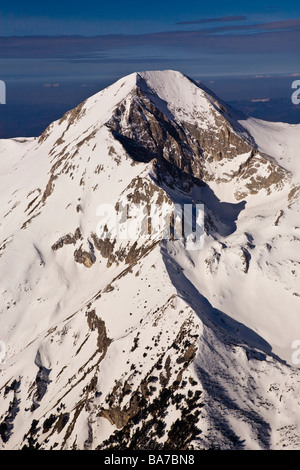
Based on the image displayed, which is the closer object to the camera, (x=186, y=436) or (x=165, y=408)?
(x=186, y=436)

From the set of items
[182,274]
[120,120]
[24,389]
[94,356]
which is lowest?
[24,389]

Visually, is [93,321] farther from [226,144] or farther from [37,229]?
[226,144]

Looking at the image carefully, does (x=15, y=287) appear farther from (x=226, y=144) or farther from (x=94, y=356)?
(x=226, y=144)

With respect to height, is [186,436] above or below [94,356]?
above
